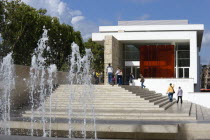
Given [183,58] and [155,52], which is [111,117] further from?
[183,58]

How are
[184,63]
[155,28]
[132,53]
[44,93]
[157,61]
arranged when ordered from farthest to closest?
[155,28]
[132,53]
[184,63]
[157,61]
[44,93]

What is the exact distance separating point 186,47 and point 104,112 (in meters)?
23.6

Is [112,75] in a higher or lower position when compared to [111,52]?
lower

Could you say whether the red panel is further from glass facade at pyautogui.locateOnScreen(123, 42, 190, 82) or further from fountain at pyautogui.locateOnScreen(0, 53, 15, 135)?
fountain at pyautogui.locateOnScreen(0, 53, 15, 135)

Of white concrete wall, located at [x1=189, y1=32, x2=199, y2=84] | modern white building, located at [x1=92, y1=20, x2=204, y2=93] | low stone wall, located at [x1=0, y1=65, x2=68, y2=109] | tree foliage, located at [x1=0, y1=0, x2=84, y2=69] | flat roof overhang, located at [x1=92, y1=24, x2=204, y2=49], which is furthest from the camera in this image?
flat roof overhang, located at [x1=92, y1=24, x2=204, y2=49]

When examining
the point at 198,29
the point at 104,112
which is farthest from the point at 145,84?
the point at 104,112

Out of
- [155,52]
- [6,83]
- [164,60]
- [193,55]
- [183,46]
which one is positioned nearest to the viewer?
[6,83]

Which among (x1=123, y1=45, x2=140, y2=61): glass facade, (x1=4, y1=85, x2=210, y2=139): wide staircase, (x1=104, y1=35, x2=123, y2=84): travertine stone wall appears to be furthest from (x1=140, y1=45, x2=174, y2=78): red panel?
(x1=4, y1=85, x2=210, y2=139): wide staircase

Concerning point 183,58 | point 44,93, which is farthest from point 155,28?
point 44,93

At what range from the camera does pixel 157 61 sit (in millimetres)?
34719

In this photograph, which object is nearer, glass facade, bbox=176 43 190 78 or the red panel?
the red panel

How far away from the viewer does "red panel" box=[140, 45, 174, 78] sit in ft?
113

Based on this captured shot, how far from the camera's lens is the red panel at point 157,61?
1356 inches

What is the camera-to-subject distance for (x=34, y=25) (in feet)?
111
